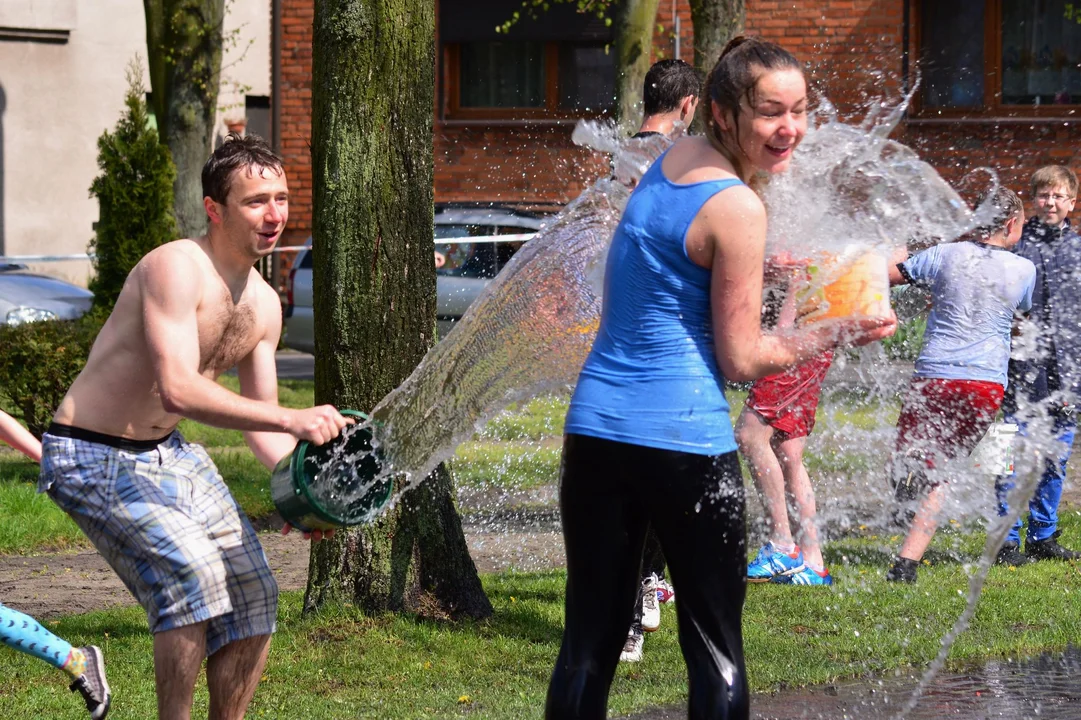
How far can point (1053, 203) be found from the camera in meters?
7.54

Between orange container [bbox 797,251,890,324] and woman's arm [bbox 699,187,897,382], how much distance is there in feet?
0.65

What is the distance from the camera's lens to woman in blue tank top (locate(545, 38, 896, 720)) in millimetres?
3266

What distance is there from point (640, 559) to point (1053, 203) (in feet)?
16.1

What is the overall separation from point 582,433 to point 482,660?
7.73 feet

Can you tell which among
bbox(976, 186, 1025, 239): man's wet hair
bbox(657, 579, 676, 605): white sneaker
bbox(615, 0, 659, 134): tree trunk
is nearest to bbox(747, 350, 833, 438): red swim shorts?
bbox(657, 579, 676, 605): white sneaker

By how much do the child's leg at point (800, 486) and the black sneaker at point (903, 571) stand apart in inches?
13.5

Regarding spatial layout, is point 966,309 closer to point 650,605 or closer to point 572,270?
point 650,605

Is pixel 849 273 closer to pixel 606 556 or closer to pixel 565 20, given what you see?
pixel 606 556

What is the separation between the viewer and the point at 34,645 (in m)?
4.54

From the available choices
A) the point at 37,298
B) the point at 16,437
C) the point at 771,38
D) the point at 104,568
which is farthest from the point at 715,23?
the point at 771,38

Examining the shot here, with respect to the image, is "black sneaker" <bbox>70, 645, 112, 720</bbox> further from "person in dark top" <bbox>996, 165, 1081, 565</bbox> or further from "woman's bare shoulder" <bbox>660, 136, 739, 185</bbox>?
"person in dark top" <bbox>996, 165, 1081, 565</bbox>

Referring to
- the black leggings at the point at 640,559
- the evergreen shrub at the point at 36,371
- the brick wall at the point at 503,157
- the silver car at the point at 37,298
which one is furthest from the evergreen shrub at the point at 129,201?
the black leggings at the point at 640,559

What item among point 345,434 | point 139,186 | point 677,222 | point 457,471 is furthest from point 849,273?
point 139,186

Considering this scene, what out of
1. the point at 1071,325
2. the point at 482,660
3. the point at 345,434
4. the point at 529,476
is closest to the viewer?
the point at 345,434
